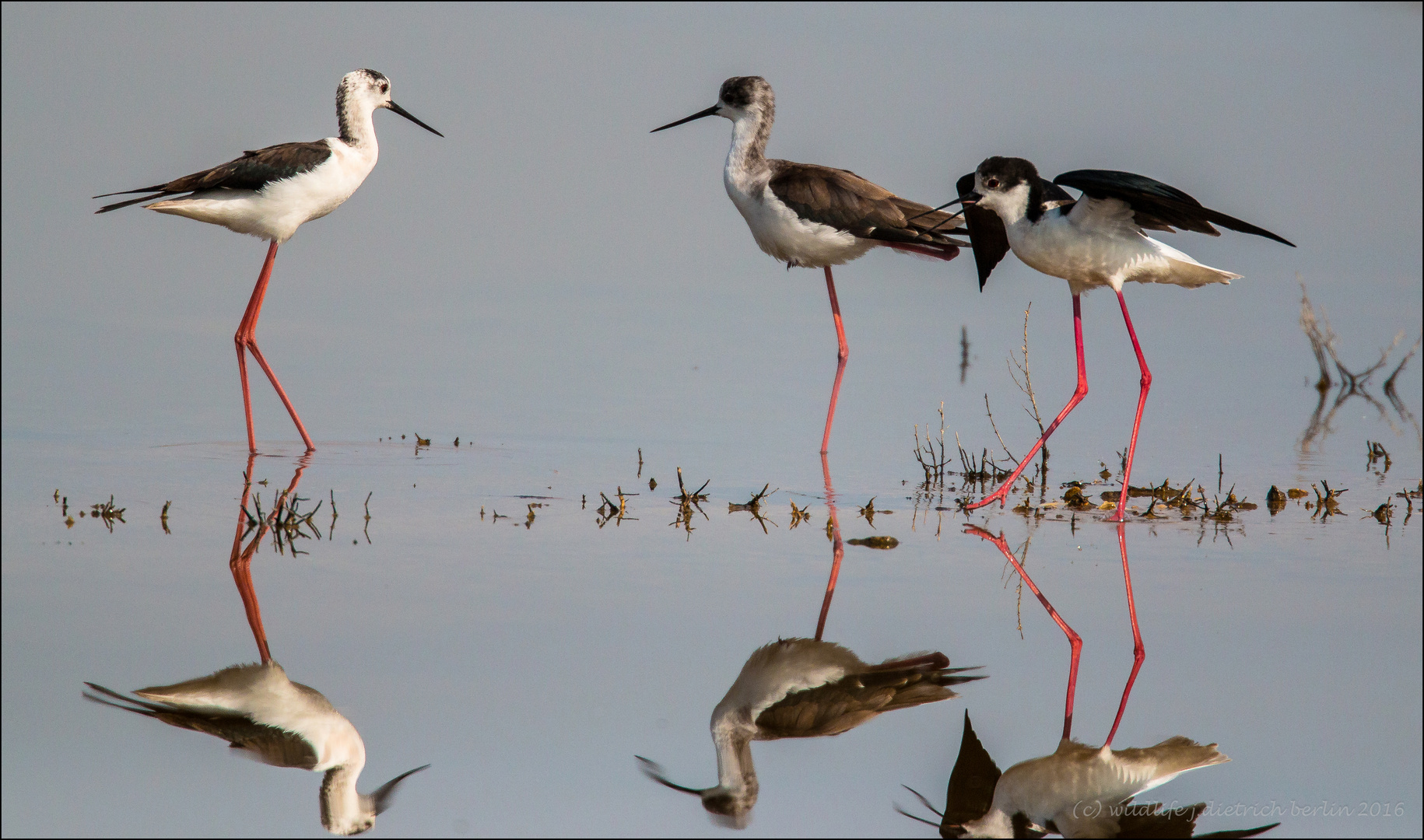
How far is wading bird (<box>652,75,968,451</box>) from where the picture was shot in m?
6.67

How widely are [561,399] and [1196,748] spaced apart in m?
5.15

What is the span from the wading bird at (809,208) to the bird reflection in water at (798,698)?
2.82m

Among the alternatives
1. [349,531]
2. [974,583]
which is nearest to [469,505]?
[349,531]

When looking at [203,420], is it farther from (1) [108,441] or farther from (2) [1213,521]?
(2) [1213,521]

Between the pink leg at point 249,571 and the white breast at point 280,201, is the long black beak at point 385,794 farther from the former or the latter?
the white breast at point 280,201

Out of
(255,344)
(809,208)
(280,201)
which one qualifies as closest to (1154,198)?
(809,208)

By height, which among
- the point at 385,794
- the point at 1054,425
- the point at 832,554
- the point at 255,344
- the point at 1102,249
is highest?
the point at 1102,249

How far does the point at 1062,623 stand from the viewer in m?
4.31

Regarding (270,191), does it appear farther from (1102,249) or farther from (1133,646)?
(1133,646)

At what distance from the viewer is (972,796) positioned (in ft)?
10.8

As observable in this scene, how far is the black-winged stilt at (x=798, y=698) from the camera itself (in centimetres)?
334

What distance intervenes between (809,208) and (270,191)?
2.54 meters

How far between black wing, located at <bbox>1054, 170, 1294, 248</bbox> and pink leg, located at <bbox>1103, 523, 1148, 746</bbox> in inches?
46.6

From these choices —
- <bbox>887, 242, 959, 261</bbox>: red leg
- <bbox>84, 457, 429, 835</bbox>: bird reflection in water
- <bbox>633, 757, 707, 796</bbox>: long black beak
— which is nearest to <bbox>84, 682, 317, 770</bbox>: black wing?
<bbox>84, 457, 429, 835</bbox>: bird reflection in water
